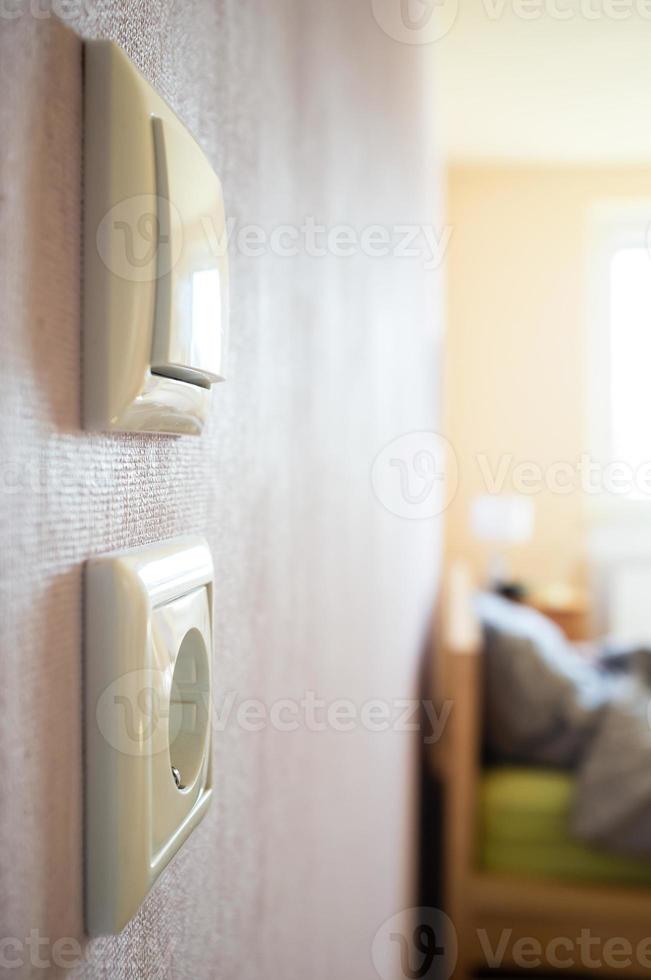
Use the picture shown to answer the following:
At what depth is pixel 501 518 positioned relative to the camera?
4.57 metres

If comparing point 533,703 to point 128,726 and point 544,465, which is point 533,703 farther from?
point 544,465

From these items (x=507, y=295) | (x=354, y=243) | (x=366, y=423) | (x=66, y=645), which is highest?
(x=507, y=295)

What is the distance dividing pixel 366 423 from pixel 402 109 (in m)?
0.90

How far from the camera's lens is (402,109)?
182cm

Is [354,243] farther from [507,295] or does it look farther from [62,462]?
[507,295]

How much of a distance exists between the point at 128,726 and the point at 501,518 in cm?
439

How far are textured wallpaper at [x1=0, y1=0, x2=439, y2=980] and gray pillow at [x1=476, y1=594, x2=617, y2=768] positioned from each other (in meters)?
1.34

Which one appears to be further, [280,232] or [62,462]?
[280,232]

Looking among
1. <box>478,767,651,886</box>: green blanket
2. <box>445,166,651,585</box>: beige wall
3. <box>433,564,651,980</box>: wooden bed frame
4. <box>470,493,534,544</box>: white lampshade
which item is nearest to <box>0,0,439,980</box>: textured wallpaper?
<box>433,564,651,980</box>: wooden bed frame

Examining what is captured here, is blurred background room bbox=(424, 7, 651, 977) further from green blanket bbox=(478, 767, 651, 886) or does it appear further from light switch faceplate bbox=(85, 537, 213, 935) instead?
light switch faceplate bbox=(85, 537, 213, 935)

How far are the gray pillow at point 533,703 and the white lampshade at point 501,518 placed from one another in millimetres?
1865

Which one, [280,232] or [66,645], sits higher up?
[280,232]

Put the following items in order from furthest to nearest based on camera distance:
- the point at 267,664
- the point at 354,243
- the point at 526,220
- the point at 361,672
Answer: the point at 526,220, the point at 361,672, the point at 354,243, the point at 267,664

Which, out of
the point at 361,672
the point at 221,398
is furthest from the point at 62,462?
the point at 361,672
